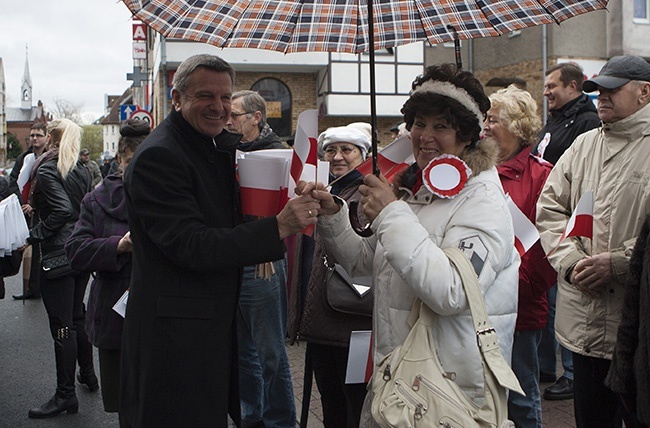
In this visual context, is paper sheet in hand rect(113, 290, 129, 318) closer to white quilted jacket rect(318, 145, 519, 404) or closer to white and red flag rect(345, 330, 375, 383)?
white and red flag rect(345, 330, 375, 383)

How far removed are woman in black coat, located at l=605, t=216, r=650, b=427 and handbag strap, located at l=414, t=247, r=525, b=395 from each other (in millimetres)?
783

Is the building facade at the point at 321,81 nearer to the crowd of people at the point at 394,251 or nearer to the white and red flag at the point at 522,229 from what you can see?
the crowd of people at the point at 394,251

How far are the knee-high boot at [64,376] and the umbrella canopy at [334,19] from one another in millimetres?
3279

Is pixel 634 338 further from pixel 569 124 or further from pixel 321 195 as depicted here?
pixel 569 124

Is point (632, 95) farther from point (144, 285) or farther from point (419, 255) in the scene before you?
point (144, 285)

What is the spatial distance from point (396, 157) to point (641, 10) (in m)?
22.2

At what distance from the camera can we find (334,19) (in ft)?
10.0

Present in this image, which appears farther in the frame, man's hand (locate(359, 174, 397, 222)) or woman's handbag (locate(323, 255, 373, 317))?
woman's handbag (locate(323, 255, 373, 317))

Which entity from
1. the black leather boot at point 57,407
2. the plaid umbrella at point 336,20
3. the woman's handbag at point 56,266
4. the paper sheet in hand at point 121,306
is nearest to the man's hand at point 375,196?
the plaid umbrella at point 336,20

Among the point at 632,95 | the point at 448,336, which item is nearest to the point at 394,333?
the point at 448,336

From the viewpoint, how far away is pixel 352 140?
4.45 metres

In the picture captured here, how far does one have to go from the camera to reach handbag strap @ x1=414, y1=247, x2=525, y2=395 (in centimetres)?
223

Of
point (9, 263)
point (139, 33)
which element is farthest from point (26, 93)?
point (9, 263)

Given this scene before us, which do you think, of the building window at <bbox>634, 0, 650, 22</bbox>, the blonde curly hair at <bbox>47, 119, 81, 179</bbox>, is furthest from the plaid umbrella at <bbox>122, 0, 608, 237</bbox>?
the building window at <bbox>634, 0, 650, 22</bbox>
